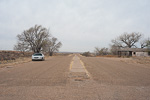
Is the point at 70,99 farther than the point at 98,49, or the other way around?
the point at 98,49

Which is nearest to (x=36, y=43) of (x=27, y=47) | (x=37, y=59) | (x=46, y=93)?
(x=27, y=47)

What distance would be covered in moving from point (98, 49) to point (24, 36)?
48.4 metres

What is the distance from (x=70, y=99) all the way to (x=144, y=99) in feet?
8.50

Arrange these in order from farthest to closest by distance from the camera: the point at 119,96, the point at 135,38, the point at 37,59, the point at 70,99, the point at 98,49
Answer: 1. the point at 98,49
2. the point at 135,38
3. the point at 37,59
4. the point at 119,96
5. the point at 70,99

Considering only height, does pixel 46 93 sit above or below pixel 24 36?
below

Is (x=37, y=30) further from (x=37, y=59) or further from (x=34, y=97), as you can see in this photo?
(x=34, y=97)

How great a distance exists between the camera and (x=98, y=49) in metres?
81.8

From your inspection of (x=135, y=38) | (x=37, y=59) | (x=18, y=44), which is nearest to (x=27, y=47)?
(x=18, y=44)

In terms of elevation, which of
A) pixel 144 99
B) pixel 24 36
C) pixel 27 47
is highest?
pixel 24 36

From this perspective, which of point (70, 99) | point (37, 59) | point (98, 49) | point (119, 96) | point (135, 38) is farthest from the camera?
point (98, 49)

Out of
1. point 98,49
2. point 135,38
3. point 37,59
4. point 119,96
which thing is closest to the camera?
point 119,96

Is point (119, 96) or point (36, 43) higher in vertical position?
point (36, 43)

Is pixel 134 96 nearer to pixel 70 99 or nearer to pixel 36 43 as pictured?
pixel 70 99

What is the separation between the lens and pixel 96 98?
4805 millimetres
